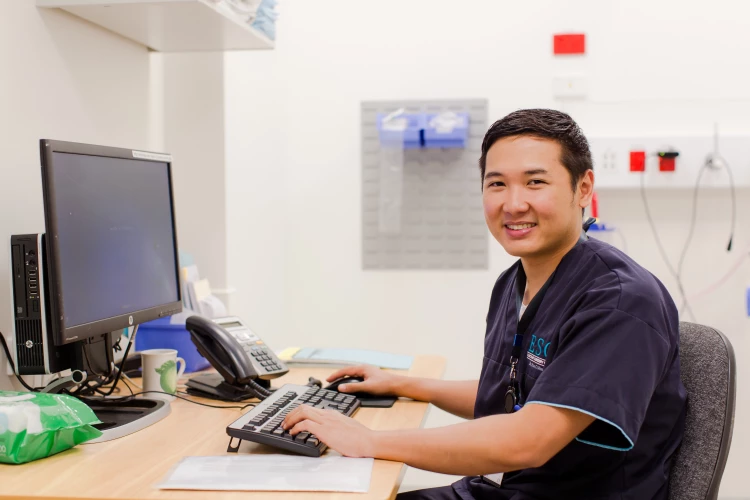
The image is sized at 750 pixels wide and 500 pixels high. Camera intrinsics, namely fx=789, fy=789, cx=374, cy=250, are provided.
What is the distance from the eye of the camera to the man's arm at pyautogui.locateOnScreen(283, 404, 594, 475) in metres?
1.20

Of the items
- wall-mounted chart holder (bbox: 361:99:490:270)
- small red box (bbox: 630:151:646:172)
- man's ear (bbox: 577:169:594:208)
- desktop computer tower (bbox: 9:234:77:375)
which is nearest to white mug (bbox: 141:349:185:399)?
desktop computer tower (bbox: 9:234:77:375)

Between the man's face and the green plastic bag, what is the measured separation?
81cm

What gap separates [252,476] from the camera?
1183mm

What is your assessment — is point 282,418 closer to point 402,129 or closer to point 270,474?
point 270,474

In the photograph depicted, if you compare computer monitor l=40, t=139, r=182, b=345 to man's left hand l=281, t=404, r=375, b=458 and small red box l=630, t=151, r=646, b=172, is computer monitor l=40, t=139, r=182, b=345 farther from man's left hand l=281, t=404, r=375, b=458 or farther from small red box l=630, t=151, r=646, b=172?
small red box l=630, t=151, r=646, b=172

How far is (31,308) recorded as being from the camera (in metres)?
1.56

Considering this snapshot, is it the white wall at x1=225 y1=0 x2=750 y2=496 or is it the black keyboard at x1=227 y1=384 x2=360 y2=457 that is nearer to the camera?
the black keyboard at x1=227 y1=384 x2=360 y2=457

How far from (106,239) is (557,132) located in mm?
897

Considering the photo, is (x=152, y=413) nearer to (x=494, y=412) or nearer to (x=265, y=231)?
(x=494, y=412)

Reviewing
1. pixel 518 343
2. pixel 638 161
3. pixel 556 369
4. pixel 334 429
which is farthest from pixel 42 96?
pixel 638 161

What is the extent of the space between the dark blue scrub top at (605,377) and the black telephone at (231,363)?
0.56 meters

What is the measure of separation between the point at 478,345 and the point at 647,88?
120 cm

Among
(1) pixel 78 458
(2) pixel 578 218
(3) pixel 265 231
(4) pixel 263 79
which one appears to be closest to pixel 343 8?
(4) pixel 263 79

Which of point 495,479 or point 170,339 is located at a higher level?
point 170,339
